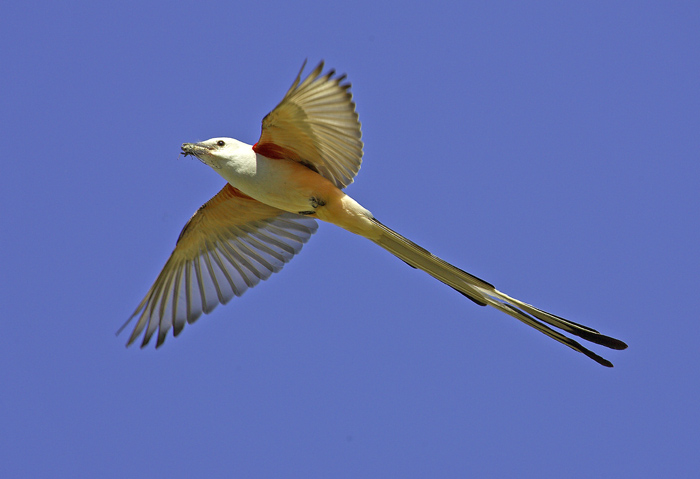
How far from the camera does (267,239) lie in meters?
8.06

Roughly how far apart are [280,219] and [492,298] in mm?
2476

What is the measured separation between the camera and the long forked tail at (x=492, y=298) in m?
6.31

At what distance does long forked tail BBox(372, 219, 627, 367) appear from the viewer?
6.31 meters

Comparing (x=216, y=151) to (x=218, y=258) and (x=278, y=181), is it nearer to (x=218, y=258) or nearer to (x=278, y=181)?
(x=278, y=181)

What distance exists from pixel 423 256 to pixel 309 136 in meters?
1.35

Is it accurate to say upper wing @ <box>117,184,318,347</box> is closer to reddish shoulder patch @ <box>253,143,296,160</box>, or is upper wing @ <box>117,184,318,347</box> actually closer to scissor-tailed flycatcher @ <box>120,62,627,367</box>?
scissor-tailed flycatcher @ <box>120,62,627,367</box>

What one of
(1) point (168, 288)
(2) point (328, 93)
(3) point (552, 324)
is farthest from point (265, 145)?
(3) point (552, 324)

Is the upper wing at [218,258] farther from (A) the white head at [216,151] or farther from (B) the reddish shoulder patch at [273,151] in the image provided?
(A) the white head at [216,151]

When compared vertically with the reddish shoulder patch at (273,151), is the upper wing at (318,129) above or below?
above

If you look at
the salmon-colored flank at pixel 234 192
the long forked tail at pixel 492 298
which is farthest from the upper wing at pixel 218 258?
the long forked tail at pixel 492 298

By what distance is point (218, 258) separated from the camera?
8156 millimetres

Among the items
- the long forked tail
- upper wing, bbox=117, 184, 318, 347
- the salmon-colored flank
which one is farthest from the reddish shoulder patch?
the long forked tail

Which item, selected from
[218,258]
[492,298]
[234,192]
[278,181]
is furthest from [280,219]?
[492,298]

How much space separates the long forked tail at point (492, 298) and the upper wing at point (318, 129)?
2.38ft
